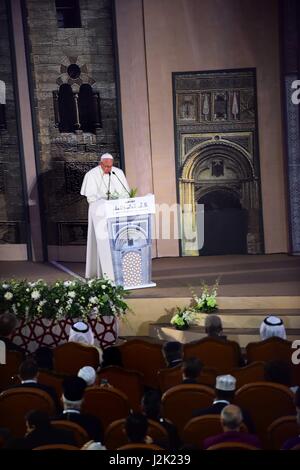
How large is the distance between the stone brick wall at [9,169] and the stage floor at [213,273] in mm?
571

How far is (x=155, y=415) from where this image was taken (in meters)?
6.97

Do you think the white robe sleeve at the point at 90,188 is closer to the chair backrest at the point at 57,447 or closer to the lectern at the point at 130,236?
the lectern at the point at 130,236

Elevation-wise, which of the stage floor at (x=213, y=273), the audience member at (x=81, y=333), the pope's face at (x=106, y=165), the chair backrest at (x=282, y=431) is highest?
the pope's face at (x=106, y=165)

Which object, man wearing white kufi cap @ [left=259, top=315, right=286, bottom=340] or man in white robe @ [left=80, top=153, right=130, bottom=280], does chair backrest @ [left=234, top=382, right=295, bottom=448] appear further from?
man in white robe @ [left=80, top=153, right=130, bottom=280]

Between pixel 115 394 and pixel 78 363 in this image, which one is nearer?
pixel 115 394

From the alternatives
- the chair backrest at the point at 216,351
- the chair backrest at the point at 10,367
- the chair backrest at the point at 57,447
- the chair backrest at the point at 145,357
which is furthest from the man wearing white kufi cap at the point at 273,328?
the chair backrest at the point at 57,447

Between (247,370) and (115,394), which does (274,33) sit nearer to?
(247,370)

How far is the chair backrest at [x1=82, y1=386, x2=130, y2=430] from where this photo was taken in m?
7.53

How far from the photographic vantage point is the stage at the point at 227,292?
11.1 meters

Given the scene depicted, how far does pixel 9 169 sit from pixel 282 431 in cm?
846

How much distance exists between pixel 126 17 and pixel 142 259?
4.01 meters

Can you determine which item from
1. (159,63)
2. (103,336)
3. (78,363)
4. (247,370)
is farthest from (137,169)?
(247,370)

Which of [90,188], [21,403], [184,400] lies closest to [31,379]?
[21,403]

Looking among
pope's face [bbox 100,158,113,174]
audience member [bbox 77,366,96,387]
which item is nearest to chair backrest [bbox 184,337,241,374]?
audience member [bbox 77,366,96,387]
